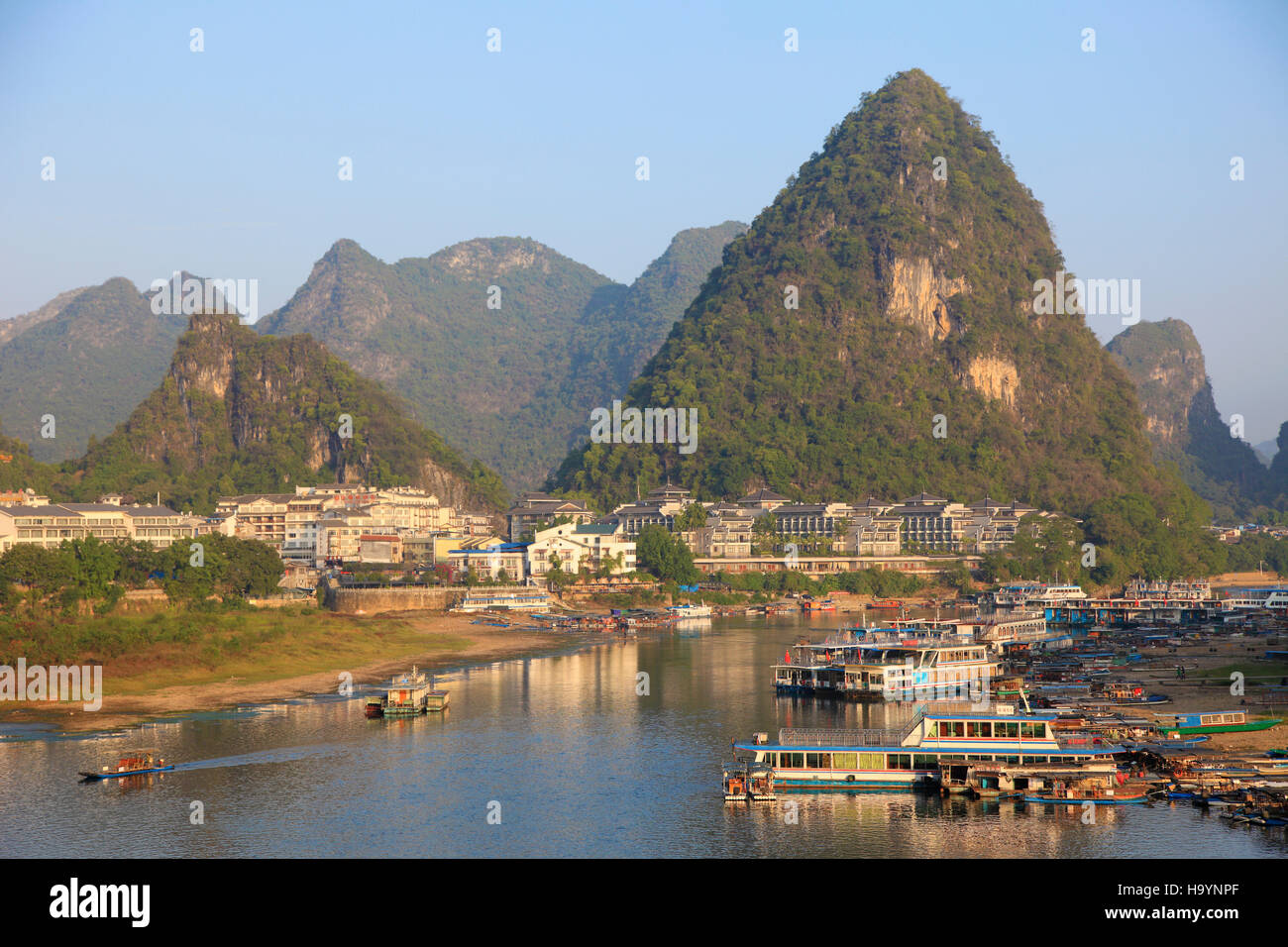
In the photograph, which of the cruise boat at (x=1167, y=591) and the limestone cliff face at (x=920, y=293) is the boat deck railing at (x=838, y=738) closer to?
the cruise boat at (x=1167, y=591)

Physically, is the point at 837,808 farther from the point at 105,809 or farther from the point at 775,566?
the point at 775,566

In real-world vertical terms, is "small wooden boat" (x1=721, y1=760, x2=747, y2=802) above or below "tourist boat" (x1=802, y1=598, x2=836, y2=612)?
below

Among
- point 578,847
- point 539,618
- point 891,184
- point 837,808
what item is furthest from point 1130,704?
point 891,184

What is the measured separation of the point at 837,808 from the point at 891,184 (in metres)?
161

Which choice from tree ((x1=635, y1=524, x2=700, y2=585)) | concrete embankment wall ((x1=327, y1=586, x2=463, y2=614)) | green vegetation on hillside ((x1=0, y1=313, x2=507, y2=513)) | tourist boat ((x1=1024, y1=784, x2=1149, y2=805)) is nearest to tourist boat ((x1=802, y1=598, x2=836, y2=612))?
tree ((x1=635, y1=524, x2=700, y2=585))

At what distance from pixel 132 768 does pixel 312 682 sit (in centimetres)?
2192

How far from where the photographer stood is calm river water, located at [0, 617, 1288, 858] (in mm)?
35812

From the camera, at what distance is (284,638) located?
73.8 metres

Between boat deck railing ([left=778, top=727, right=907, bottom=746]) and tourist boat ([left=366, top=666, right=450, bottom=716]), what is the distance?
1934 centimetres

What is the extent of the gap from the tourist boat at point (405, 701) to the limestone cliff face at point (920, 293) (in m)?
133

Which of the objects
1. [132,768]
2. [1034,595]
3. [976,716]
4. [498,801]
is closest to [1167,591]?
[1034,595]

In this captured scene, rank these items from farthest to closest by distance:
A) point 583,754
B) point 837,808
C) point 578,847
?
point 583,754
point 837,808
point 578,847

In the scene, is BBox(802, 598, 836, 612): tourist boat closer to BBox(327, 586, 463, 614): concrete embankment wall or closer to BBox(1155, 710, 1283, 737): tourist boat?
BBox(327, 586, 463, 614): concrete embankment wall
